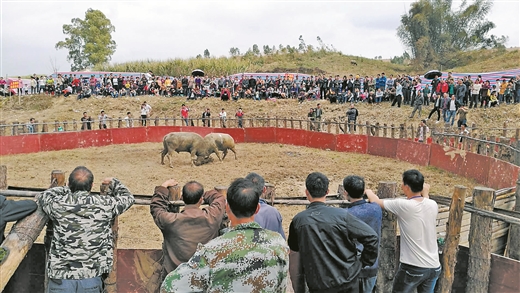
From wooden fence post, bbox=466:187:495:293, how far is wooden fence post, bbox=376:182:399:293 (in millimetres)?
765

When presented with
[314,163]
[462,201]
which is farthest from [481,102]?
[462,201]

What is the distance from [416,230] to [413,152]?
12.8 m

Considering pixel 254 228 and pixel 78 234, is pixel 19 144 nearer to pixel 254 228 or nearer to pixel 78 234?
pixel 78 234

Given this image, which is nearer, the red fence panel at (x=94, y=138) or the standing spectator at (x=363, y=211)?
the standing spectator at (x=363, y=211)

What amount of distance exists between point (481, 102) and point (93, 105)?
24916 mm

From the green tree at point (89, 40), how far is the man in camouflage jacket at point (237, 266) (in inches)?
2301

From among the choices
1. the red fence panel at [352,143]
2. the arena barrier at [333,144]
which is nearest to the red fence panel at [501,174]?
the arena barrier at [333,144]

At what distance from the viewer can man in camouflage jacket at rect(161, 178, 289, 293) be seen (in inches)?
98.0

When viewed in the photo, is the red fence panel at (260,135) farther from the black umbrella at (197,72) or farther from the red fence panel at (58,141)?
the black umbrella at (197,72)

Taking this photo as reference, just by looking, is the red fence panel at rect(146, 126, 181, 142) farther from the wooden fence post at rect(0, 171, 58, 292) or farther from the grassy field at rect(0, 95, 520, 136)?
the wooden fence post at rect(0, 171, 58, 292)

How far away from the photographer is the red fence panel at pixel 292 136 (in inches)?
817

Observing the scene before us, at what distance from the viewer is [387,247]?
4.51 meters

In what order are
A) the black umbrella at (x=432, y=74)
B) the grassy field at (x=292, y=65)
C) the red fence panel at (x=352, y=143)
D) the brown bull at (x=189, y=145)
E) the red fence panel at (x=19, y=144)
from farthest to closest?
the grassy field at (x=292, y=65), the black umbrella at (x=432, y=74), the red fence panel at (x=352, y=143), the red fence panel at (x=19, y=144), the brown bull at (x=189, y=145)

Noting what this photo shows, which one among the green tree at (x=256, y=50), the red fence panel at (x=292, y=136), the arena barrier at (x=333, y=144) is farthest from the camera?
the green tree at (x=256, y=50)
